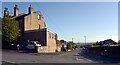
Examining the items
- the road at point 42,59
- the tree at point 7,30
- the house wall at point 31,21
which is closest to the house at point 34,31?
the house wall at point 31,21

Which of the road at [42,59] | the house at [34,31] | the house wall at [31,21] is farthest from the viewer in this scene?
the house wall at [31,21]

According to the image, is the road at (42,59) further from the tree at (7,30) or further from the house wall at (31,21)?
the house wall at (31,21)

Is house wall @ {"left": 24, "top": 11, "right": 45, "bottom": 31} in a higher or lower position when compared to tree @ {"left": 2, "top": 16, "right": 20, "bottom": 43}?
higher

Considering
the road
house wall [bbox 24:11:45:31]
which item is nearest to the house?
house wall [bbox 24:11:45:31]

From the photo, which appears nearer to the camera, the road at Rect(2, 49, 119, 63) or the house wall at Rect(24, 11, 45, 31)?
the road at Rect(2, 49, 119, 63)

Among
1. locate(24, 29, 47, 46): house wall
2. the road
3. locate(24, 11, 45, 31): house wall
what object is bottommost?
the road

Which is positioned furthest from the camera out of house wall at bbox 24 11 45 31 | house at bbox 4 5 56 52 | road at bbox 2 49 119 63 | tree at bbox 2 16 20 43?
house wall at bbox 24 11 45 31

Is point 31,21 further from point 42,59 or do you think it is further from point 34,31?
point 42,59

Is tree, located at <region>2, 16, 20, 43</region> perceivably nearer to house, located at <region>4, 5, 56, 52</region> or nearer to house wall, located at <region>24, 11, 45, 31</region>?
house, located at <region>4, 5, 56, 52</region>

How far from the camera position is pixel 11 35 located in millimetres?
27578

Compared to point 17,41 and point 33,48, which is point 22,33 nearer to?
point 17,41

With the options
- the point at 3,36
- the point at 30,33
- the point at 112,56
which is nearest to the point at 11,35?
the point at 3,36

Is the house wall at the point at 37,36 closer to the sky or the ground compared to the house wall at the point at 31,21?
A: closer to the ground

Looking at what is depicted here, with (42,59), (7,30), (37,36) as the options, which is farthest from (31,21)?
(42,59)
